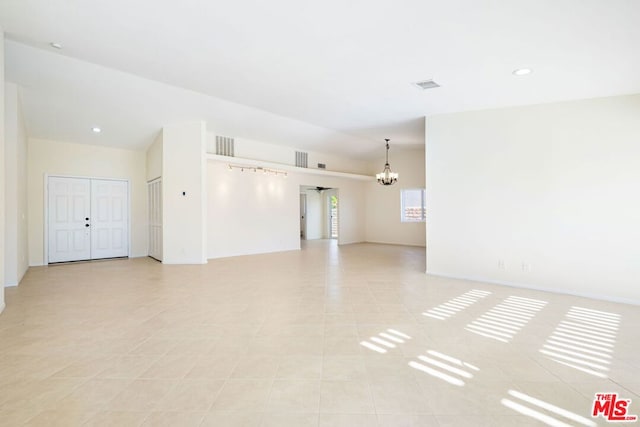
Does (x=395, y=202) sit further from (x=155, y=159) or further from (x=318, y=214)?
(x=155, y=159)

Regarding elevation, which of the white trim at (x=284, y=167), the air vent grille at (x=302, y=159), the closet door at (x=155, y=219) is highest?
the air vent grille at (x=302, y=159)

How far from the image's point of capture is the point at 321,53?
3.75 metres

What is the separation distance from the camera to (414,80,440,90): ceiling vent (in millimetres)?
4508

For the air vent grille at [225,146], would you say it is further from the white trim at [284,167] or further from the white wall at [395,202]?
the white wall at [395,202]

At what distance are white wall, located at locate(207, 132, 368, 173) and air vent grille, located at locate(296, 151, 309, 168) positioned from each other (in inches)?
4.1

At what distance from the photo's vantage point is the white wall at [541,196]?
4504 millimetres

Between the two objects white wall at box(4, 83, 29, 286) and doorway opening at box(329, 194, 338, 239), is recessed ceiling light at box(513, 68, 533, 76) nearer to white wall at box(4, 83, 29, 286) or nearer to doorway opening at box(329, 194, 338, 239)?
white wall at box(4, 83, 29, 286)

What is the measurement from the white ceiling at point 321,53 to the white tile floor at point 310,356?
2.96m

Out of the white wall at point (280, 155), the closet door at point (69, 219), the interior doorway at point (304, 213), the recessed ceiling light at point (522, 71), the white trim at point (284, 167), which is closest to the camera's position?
the recessed ceiling light at point (522, 71)

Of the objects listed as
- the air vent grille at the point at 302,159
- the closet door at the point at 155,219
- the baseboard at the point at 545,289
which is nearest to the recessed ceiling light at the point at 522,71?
the baseboard at the point at 545,289

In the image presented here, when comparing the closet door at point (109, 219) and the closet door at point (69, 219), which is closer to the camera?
the closet door at point (69, 219)

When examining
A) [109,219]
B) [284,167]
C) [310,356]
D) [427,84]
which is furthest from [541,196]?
[109,219]

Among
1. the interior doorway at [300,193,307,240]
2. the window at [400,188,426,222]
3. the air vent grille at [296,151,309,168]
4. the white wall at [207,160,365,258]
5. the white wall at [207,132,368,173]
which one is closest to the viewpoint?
the white wall at [207,160,365,258]

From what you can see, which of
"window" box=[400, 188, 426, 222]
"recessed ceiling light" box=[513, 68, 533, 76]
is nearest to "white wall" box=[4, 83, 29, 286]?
"recessed ceiling light" box=[513, 68, 533, 76]
